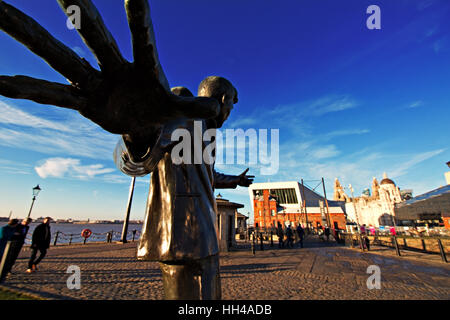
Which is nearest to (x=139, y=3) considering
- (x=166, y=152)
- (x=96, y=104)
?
(x=96, y=104)

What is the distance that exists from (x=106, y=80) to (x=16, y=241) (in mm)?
7494

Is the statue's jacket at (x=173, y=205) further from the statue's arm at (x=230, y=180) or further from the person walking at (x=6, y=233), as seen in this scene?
the person walking at (x=6, y=233)

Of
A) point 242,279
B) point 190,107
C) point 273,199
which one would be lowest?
point 242,279

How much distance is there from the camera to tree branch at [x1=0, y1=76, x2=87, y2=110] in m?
0.74

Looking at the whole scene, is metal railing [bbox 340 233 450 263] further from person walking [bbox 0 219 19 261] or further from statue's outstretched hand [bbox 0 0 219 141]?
person walking [bbox 0 219 19 261]

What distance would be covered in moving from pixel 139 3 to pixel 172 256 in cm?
118

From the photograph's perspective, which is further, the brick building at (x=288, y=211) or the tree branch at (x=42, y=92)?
the brick building at (x=288, y=211)

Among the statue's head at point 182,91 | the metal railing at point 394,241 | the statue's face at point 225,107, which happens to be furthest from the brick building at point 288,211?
the statue's head at point 182,91

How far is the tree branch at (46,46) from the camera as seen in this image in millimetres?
690

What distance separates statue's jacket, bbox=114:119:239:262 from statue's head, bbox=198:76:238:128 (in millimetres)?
359

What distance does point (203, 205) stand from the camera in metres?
1.31

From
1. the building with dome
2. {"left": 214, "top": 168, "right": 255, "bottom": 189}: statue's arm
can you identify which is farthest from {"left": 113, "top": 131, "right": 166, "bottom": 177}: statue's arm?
the building with dome

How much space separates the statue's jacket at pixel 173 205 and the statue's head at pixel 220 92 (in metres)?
0.36
